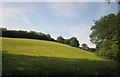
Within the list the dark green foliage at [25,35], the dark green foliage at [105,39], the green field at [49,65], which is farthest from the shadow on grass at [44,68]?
the dark green foliage at [25,35]

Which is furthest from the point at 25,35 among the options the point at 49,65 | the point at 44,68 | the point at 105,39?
the point at 44,68

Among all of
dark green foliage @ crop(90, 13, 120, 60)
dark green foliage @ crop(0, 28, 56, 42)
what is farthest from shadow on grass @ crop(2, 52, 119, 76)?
dark green foliage @ crop(0, 28, 56, 42)

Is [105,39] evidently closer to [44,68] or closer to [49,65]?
[49,65]

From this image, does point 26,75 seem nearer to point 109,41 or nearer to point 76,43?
point 109,41

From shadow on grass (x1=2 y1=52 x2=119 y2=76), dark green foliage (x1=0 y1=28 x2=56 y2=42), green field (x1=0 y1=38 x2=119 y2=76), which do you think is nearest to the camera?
shadow on grass (x1=2 y1=52 x2=119 y2=76)

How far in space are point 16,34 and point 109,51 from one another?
32959 mm

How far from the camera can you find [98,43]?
5116cm

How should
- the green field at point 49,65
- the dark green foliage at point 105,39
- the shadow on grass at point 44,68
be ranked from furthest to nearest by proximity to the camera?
the dark green foliage at point 105,39
the green field at point 49,65
the shadow on grass at point 44,68

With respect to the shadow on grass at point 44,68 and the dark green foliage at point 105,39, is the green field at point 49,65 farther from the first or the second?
the dark green foliage at point 105,39

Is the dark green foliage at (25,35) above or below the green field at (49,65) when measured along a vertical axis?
above

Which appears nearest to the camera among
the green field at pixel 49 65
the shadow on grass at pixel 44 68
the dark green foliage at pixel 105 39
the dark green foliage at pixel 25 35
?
the shadow on grass at pixel 44 68

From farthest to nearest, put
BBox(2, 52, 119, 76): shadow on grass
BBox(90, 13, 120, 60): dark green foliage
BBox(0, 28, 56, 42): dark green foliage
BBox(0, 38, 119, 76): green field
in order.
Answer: BBox(0, 28, 56, 42): dark green foliage
BBox(90, 13, 120, 60): dark green foliage
BBox(0, 38, 119, 76): green field
BBox(2, 52, 119, 76): shadow on grass

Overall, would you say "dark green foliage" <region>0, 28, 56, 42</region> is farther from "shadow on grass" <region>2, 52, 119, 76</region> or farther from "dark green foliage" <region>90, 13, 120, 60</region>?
"shadow on grass" <region>2, 52, 119, 76</region>

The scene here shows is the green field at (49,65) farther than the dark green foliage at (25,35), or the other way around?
the dark green foliage at (25,35)
